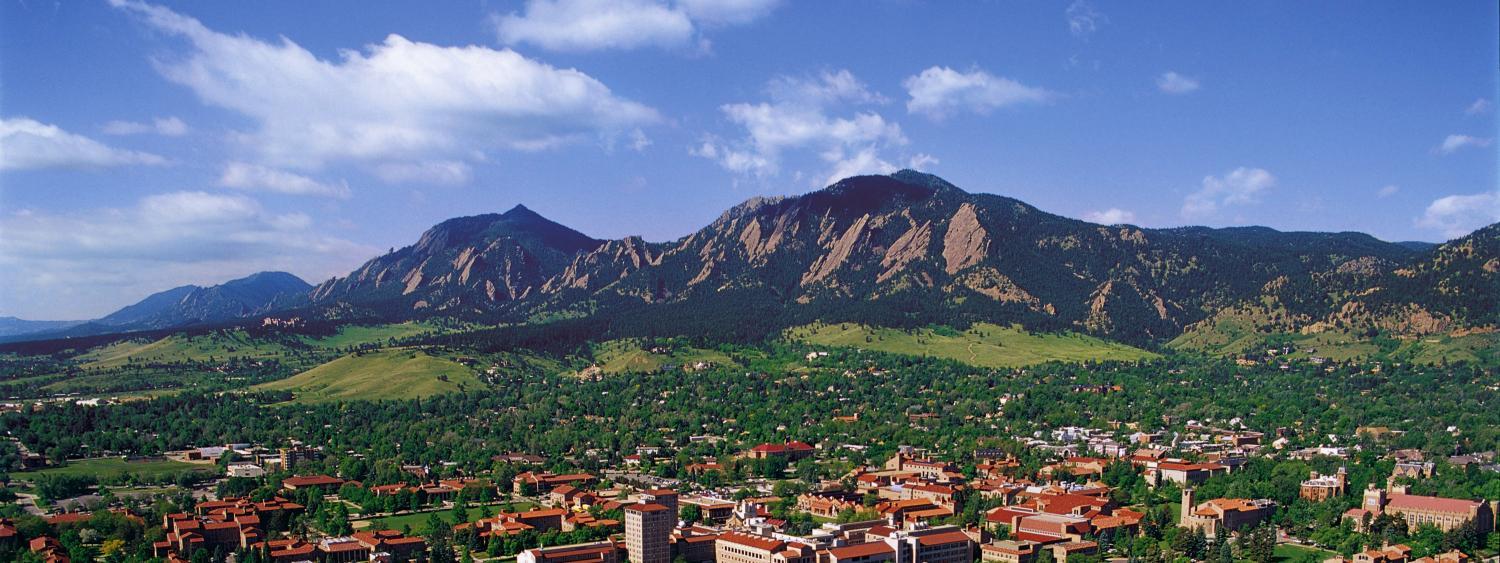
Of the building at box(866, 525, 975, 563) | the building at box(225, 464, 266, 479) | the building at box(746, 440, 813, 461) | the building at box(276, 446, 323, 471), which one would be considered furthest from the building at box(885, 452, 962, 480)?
the building at box(225, 464, 266, 479)

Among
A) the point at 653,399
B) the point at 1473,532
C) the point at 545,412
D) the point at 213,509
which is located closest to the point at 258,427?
the point at 545,412

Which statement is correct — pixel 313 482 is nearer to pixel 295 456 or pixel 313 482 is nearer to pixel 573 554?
pixel 295 456

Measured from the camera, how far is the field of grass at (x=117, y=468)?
357 ft

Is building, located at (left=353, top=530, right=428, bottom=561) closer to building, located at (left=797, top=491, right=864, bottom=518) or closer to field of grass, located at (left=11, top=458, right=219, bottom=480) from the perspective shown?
building, located at (left=797, top=491, right=864, bottom=518)

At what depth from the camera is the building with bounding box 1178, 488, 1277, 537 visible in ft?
275

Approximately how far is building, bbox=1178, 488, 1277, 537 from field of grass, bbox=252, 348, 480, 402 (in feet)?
350

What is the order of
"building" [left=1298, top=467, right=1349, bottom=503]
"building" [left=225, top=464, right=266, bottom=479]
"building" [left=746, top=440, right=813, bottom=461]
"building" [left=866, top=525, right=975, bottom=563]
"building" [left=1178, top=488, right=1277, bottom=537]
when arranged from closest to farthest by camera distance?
1. "building" [left=866, top=525, right=975, bottom=563]
2. "building" [left=1178, top=488, right=1277, bottom=537]
3. "building" [left=1298, top=467, right=1349, bottom=503]
4. "building" [left=225, top=464, right=266, bottom=479]
5. "building" [left=746, top=440, right=813, bottom=461]

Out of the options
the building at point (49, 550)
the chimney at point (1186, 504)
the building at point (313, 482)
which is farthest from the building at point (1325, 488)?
the building at point (49, 550)

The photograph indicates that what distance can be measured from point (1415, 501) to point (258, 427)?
365 ft

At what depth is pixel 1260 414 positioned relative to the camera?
13425 cm

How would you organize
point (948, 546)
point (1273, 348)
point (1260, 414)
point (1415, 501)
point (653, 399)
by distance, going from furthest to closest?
point (1273, 348) → point (653, 399) → point (1260, 414) → point (1415, 501) → point (948, 546)

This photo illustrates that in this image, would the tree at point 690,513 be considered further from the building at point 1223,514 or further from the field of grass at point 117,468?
the field of grass at point 117,468

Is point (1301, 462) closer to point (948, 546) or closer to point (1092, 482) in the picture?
point (1092, 482)

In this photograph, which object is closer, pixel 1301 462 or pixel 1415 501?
pixel 1415 501
